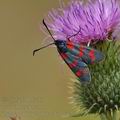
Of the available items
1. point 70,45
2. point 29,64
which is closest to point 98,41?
point 70,45

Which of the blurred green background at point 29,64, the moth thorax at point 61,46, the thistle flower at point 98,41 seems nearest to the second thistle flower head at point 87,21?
the thistle flower at point 98,41

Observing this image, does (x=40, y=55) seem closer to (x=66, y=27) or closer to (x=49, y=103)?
(x=49, y=103)

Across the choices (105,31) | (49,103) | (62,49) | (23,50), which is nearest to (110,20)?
(105,31)

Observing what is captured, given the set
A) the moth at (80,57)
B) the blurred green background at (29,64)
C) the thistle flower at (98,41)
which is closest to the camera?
the moth at (80,57)

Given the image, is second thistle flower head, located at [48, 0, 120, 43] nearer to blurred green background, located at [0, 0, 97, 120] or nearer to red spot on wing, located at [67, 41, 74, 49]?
red spot on wing, located at [67, 41, 74, 49]

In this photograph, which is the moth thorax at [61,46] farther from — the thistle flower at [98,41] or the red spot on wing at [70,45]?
the thistle flower at [98,41]

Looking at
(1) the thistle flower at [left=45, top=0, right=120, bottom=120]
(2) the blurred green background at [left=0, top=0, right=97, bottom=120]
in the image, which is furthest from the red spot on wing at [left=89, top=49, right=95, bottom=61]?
(2) the blurred green background at [left=0, top=0, right=97, bottom=120]

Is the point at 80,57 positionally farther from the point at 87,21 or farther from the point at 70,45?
the point at 87,21
